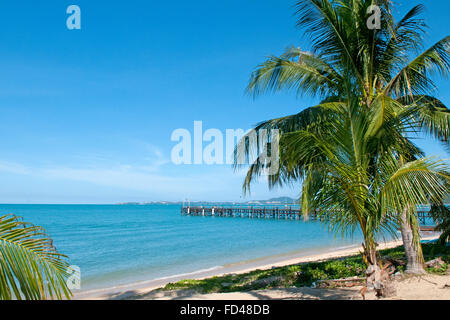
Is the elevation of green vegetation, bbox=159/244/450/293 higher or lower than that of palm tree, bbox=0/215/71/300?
lower

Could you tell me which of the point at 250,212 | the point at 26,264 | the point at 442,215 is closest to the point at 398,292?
the point at 442,215

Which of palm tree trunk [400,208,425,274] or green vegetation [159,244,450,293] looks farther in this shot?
green vegetation [159,244,450,293]

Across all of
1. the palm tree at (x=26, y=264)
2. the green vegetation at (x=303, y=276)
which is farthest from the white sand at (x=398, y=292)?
the palm tree at (x=26, y=264)

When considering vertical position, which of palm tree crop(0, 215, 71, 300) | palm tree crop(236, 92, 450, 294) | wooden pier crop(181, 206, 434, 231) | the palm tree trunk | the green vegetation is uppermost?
palm tree crop(236, 92, 450, 294)

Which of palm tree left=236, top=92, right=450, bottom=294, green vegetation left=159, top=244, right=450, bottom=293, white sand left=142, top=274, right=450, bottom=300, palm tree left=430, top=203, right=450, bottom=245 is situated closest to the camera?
palm tree left=236, top=92, right=450, bottom=294

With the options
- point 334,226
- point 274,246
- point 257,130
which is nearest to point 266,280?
point 257,130

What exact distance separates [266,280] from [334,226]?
5.39m

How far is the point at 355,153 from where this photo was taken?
430 centimetres

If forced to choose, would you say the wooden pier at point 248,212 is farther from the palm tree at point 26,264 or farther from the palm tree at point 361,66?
the palm tree at point 26,264

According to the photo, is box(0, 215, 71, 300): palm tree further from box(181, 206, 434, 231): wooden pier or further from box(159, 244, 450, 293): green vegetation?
box(181, 206, 434, 231): wooden pier

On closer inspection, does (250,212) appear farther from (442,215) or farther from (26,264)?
(26,264)

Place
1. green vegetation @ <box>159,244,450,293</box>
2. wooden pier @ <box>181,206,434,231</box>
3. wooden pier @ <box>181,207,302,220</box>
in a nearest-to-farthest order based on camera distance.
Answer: green vegetation @ <box>159,244,450,293</box>, wooden pier @ <box>181,206,434,231</box>, wooden pier @ <box>181,207,302,220</box>

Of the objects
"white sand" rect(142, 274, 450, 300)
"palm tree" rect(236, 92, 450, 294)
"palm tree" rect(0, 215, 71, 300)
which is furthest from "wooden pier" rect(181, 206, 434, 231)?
"palm tree" rect(0, 215, 71, 300)

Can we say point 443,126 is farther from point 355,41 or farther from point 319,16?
point 319,16
